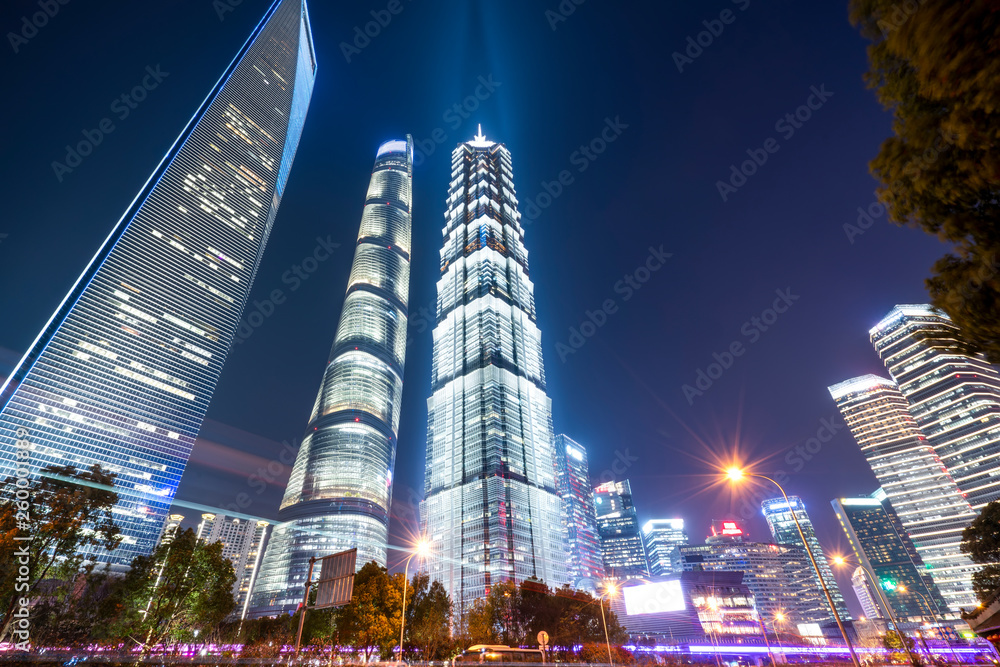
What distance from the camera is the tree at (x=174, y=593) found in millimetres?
39375

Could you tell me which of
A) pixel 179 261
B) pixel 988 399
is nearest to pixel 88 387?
pixel 179 261

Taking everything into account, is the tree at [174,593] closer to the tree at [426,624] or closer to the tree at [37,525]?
the tree at [37,525]

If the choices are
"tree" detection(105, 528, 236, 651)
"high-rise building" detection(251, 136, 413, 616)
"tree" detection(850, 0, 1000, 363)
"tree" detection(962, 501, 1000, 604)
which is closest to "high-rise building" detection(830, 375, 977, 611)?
"tree" detection(962, 501, 1000, 604)

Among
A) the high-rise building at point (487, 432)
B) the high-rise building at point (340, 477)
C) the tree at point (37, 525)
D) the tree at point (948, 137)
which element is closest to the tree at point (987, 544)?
the tree at point (948, 137)

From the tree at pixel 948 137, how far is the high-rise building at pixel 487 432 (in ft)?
410

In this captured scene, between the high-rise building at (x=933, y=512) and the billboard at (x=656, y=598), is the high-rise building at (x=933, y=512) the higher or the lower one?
the higher one

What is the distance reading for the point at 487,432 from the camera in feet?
481

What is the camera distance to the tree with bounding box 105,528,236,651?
39.4m

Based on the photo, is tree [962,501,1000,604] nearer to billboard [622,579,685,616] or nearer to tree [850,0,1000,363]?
billboard [622,579,685,616]

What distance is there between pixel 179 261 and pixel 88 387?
4475 cm

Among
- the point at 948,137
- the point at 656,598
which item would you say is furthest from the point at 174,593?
the point at 656,598

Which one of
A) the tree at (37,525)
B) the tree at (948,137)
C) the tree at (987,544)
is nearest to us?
the tree at (948,137)

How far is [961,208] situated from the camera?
29.9 ft

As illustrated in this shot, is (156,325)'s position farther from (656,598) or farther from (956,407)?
(956,407)
